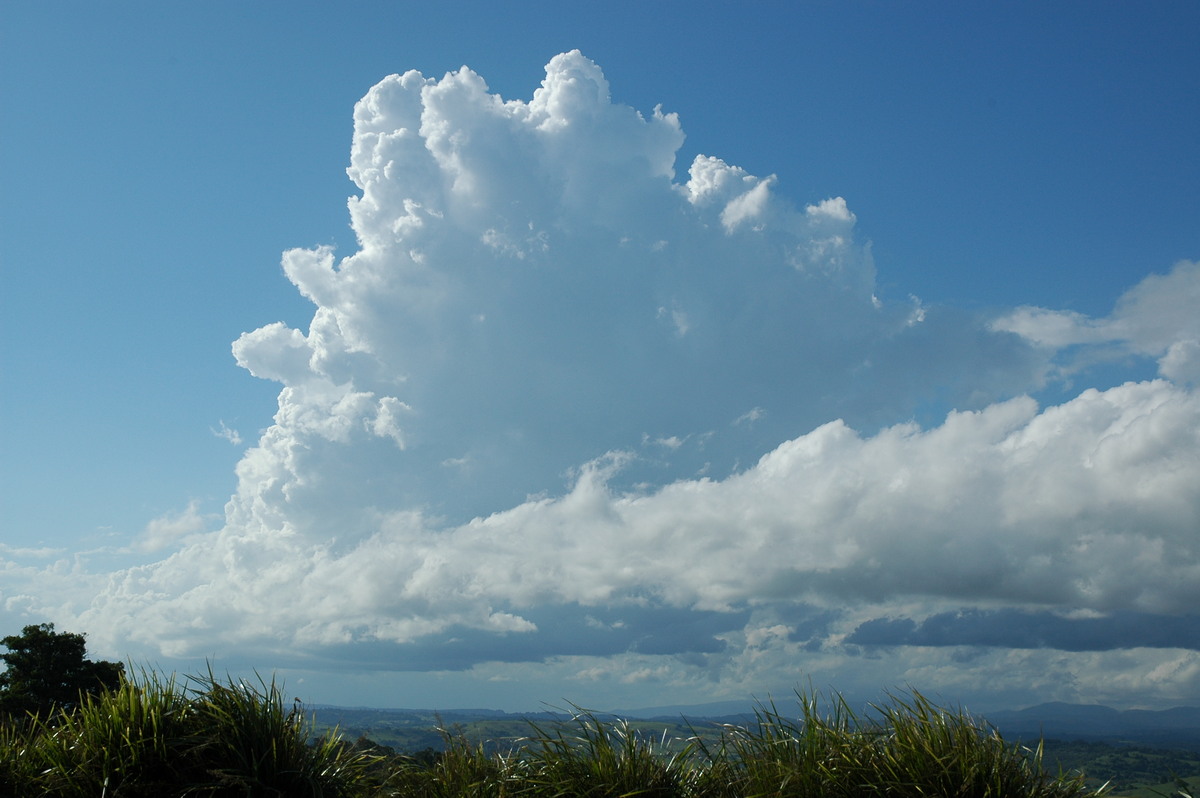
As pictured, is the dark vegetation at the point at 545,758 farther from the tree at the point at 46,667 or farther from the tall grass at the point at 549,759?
the tree at the point at 46,667

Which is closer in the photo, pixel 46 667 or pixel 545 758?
pixel 545 758

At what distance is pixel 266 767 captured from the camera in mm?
12688

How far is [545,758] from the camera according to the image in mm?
13219

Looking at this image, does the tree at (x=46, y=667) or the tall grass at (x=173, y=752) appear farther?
the tree at (x=46, y=667)

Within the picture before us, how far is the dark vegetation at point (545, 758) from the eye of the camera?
35.3 ft

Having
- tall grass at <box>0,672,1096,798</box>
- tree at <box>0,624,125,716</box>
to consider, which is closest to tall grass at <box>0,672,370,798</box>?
tall grass at <box>0,672,1096,798</box>

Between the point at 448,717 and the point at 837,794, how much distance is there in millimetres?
8341

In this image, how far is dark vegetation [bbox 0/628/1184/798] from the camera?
1077 centimetres

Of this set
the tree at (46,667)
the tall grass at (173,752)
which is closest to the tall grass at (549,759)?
the tall grass at (173,752)

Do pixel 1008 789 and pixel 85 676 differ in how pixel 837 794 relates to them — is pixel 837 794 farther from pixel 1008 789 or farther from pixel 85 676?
pixel 85 676

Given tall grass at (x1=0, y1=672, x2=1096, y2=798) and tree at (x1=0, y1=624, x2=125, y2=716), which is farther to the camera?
tree at (x1=0, y1=624, x2=125, y2=716)

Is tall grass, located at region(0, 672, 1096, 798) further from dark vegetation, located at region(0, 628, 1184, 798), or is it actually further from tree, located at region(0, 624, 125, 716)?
tree, located at region(0, 624, 125, 716)

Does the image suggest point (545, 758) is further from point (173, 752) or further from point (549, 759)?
point (173, 752)

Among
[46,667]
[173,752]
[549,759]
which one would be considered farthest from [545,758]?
[46,667]
